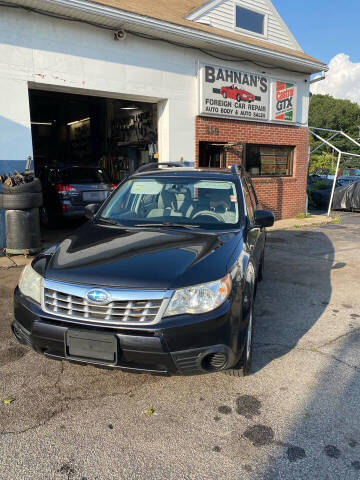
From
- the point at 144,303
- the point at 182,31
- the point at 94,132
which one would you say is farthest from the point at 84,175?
the point at 144,303

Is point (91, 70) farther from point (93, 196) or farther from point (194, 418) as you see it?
point (194, 418)

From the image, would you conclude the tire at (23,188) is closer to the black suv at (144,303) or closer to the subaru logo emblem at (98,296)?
the black suv at (144,303)

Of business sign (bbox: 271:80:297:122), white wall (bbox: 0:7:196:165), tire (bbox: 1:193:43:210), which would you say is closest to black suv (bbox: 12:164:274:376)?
tire (bbox: 1:193:43:210)

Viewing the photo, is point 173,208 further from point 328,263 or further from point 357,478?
point 328,263

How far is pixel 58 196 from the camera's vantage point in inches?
371

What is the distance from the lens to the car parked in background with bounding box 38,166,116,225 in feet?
30.7

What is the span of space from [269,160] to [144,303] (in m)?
10.3

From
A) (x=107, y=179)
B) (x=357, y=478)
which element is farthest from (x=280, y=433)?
(x=107, y=179)

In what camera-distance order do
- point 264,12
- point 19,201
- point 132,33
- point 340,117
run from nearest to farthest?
point 19,201, point 132,33, point 264,12, point 340,117

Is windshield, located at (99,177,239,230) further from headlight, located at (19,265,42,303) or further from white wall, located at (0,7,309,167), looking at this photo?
white wall, located at (0,7,309,167)

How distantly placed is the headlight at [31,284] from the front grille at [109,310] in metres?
0.23

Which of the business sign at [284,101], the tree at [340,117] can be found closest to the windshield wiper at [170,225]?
the business sign at [284,101]

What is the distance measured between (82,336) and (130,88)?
726 cm

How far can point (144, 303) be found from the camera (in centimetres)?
244
